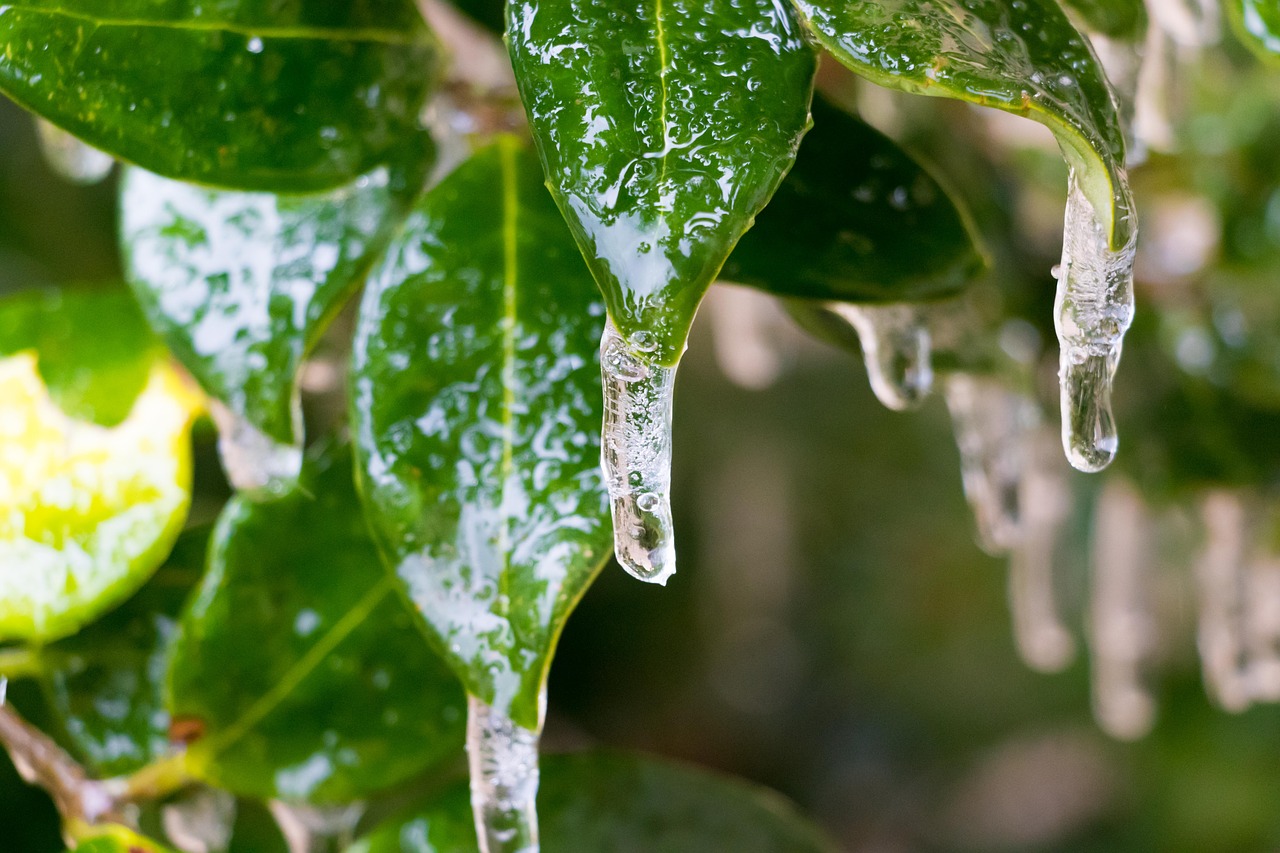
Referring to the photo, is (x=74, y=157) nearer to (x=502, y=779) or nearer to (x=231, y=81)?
(x=231, y=81)

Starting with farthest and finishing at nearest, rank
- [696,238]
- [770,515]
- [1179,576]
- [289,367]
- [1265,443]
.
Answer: [770,515], [1179,576], [1265,443], [289,367], [696,238]

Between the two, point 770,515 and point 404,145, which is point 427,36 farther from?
point 770,515

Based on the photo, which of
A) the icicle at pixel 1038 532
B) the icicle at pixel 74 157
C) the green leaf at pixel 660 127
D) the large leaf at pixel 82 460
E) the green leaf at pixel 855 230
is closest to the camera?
the green leaf at pixel 660 127

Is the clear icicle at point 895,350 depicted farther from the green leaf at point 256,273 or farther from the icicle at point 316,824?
the icicle at point 316,824

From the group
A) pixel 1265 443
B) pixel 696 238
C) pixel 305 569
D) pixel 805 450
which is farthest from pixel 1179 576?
pixel 696 238

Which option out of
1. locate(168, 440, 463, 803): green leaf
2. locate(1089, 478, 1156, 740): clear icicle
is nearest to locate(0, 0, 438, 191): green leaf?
locate(168, 440, 463, 803): green leaf

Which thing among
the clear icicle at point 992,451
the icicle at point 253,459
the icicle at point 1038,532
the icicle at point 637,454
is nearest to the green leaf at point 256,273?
the icicle at point 253,459
